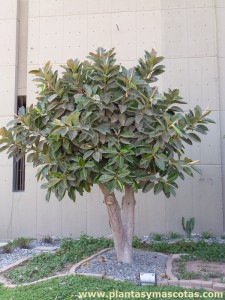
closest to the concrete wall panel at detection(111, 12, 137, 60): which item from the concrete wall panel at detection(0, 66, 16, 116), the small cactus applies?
the concrete wall panel at detection(0, 66, 16, 116)

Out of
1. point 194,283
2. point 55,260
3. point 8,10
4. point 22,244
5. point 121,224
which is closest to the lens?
point 194,283

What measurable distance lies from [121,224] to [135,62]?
3.87 meters

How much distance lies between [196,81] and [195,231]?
306 centimetres

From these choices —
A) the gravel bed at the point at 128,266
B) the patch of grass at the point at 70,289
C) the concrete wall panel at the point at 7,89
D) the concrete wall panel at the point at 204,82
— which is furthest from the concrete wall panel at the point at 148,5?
the patch of grass at the point at 70,289

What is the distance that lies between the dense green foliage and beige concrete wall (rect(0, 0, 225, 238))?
2.53m

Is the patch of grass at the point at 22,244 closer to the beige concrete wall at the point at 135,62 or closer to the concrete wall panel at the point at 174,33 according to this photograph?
the beige concrete wall at the point at 135,62

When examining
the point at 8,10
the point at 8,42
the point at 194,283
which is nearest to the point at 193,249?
the point at 194,283

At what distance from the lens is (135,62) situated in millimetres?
7730

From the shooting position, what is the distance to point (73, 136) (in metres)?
4.41

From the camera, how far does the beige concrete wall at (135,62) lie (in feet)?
24.0

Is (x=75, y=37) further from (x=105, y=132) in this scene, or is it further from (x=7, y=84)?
(x=105, y=132)

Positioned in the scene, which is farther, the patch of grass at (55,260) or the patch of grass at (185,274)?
the patch of grass at (55,260)

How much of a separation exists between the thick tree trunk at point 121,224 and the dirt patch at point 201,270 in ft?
2.32

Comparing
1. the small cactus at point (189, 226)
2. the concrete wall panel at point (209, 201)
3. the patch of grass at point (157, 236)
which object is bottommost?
the patch of grass at point (157, 236)
